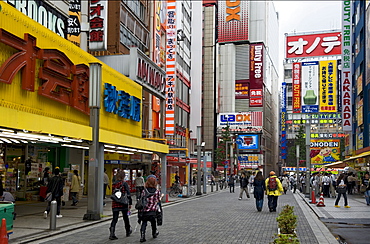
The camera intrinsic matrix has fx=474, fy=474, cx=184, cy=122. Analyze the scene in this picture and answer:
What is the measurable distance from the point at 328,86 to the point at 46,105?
90346mm

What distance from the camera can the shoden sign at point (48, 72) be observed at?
14.3 metres

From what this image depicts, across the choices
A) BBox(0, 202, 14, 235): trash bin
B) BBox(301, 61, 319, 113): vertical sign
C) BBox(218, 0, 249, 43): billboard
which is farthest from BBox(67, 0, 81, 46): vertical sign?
BBox(218, 0, 249, 43): billboard

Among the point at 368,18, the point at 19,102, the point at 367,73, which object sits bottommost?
the point at 19,102

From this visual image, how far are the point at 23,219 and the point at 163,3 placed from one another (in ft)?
120

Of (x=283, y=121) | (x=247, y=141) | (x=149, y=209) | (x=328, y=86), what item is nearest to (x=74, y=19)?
(x=149, y=209)

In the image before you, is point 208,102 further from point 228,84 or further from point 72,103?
point 72,103

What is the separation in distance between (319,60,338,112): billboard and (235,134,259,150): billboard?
19.3m

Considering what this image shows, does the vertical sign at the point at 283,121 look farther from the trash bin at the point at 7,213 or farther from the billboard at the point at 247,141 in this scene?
the trash bin at the point at 7,213

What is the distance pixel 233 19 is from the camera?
11975 cm

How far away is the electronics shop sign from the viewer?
23.4 metres

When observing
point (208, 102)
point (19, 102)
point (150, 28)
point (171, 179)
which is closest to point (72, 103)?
point (19, 102)

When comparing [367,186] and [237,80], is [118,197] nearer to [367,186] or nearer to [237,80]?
[367,186]

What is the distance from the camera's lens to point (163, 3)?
49062mm

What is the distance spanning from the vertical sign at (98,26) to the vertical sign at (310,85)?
82787 mm
